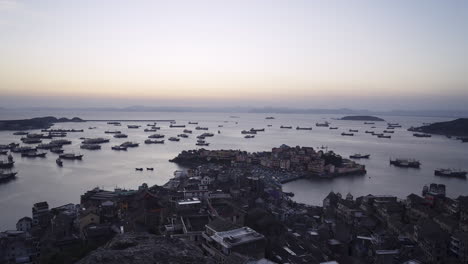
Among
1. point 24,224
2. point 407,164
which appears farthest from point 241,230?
point 407,164

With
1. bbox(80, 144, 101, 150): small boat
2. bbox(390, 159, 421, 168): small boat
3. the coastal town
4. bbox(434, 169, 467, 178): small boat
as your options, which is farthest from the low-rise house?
bbox(390, 159, 421, 168): small boat

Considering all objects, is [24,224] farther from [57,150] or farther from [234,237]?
[57,150]

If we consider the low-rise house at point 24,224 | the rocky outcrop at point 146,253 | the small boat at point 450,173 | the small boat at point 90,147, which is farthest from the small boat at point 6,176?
the small boat at point 450,173

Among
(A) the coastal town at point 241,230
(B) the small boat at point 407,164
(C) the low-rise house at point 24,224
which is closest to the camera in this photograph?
(A) the coastal town at point 241,230

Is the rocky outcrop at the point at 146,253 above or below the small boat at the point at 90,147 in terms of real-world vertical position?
Answer: above

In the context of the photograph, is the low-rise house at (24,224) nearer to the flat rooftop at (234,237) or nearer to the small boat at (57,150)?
the flat rooftop at (234,237)

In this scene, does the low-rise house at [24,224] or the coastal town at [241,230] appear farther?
the low-rise house at [24,224]

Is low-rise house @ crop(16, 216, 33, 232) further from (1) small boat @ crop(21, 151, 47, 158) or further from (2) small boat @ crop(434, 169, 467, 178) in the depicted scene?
(2) small boat @ crop(434, 169, 467, 178)
